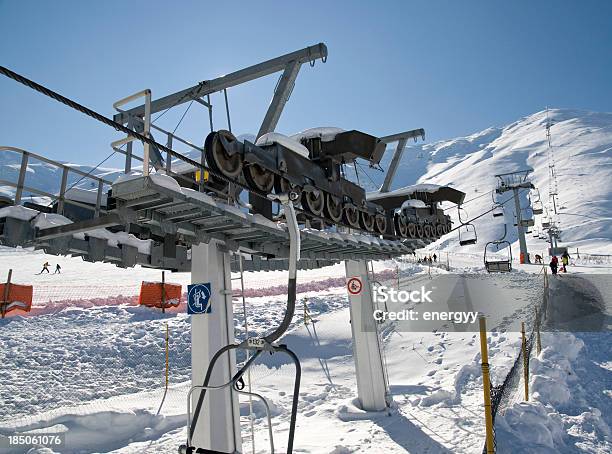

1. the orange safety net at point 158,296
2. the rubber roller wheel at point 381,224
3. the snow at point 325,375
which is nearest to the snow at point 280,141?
the snow at point 325,375

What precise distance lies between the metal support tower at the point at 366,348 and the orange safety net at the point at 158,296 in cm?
1123

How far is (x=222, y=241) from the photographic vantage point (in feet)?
18.8

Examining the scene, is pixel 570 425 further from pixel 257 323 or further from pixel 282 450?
pixel 257 323

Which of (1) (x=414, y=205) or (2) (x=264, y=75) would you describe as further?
(1) (x=414, y=205)

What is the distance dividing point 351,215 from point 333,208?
75cm

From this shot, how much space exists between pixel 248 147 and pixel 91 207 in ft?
7.08

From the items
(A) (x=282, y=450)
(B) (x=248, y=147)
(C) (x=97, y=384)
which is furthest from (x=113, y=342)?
(B) (x=248, y=147)

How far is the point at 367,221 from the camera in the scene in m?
9.05

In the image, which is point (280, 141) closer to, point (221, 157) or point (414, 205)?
point (221, 157)

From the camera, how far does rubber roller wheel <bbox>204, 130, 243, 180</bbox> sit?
453 centimetres

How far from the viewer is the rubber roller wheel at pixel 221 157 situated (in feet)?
14.9

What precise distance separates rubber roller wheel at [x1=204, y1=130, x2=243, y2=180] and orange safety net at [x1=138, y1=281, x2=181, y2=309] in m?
15.2

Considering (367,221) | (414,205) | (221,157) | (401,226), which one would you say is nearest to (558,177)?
(414,205)

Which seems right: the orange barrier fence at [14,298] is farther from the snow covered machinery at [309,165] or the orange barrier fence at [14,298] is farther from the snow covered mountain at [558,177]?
the snow covered mountain at [558,177]
